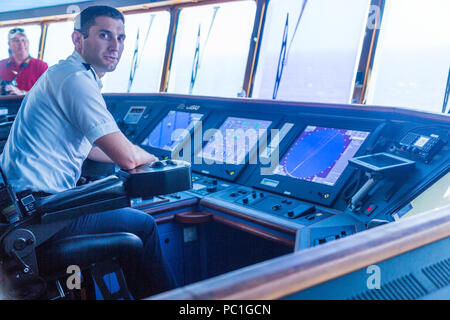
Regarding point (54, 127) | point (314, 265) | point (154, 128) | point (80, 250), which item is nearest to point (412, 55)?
point (154, 128)

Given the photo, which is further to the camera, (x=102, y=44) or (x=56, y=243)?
(x=102, y=44)

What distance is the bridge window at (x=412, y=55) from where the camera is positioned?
3.19 meters

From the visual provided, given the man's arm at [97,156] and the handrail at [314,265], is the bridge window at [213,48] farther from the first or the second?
the handrail at [314,265]

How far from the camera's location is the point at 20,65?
4.52 metres

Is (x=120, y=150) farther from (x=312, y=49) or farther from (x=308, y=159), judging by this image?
(x=312, y=49)

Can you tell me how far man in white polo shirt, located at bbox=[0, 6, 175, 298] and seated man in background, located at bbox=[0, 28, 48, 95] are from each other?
327 centimetres

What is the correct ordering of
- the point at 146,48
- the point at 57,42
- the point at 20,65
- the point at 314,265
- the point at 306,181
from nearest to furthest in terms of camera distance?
the point at 314,265, the point at 306,181, the point at 20,65, the point at 146,48, the point at 57,42

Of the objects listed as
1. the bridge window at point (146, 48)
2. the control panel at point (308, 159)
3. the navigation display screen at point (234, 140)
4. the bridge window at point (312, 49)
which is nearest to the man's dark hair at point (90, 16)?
the control panel at point (308, 159)

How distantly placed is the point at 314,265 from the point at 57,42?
837cm

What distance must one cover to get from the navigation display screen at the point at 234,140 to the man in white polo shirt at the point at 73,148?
89 cm

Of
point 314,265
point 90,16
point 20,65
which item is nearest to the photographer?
point 314,265

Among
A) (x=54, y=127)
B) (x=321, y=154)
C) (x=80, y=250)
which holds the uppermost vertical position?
(x=54, y=127)

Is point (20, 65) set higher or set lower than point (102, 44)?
higher
